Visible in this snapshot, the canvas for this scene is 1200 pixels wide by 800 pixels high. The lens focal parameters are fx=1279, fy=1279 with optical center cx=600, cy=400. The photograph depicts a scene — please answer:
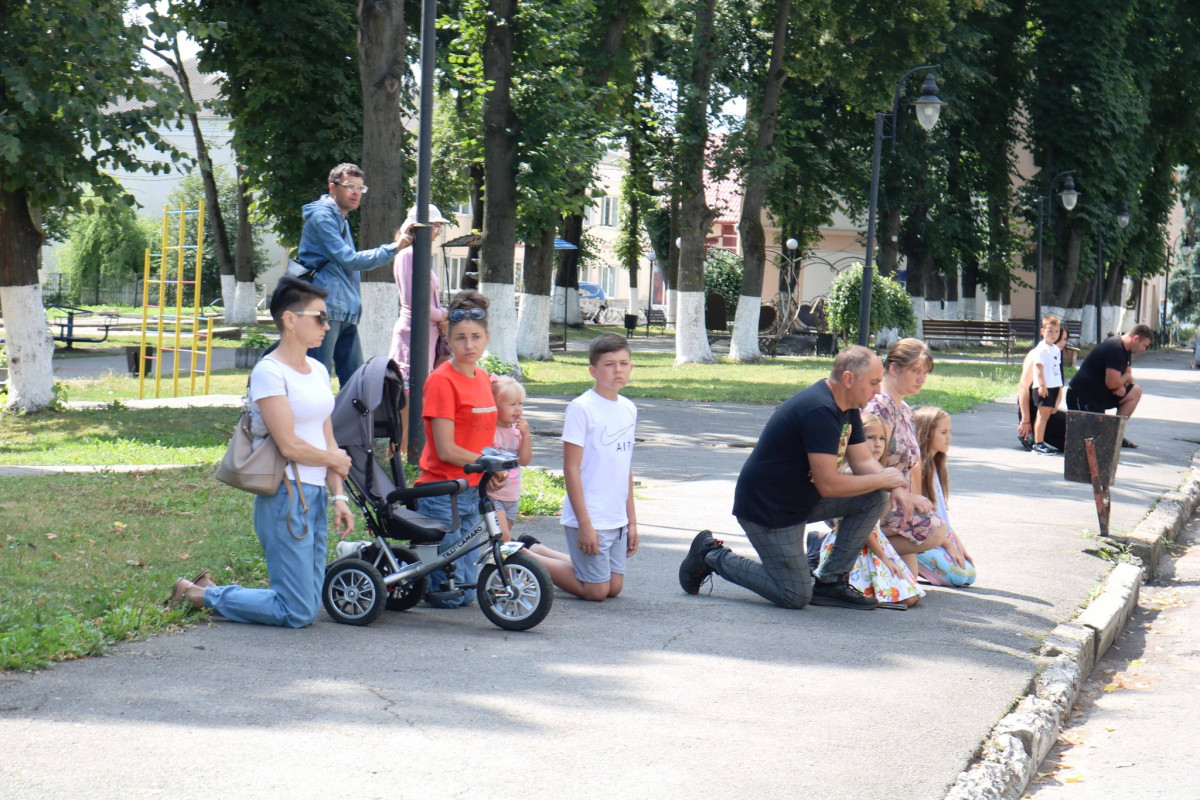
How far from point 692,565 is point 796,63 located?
24.1 metres

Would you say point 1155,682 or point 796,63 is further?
point 796,63

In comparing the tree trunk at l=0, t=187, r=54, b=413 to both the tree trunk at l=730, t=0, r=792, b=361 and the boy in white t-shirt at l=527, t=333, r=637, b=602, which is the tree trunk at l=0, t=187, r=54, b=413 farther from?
the tree trunk at l=730, t=0, r=792, b=361

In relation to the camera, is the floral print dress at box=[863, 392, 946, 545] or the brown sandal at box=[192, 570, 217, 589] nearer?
the brown sandal at box=[192, 570, 217, 589]

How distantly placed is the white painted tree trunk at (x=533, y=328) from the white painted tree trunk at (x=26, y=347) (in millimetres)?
12886

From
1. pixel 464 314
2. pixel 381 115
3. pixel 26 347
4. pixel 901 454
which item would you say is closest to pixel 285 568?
pixel 464 314

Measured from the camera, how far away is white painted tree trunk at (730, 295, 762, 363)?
29.1 m

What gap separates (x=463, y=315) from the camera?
6.27m

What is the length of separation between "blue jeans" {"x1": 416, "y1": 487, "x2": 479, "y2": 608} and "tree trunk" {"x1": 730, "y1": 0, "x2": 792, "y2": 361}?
71.6 feet

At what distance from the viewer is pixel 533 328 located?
1054 inches

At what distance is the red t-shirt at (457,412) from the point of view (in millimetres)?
6129

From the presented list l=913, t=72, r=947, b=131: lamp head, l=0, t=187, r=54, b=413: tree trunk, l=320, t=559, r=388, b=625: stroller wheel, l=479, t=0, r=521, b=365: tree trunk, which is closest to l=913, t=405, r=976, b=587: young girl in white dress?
l=320, t=559, r=388, b=625: stroller wheel

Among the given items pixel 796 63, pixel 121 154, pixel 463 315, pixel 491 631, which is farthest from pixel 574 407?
pixel 796 63

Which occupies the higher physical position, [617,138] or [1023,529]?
[617,138]

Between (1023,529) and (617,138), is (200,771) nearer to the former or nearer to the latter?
(1023,529)
